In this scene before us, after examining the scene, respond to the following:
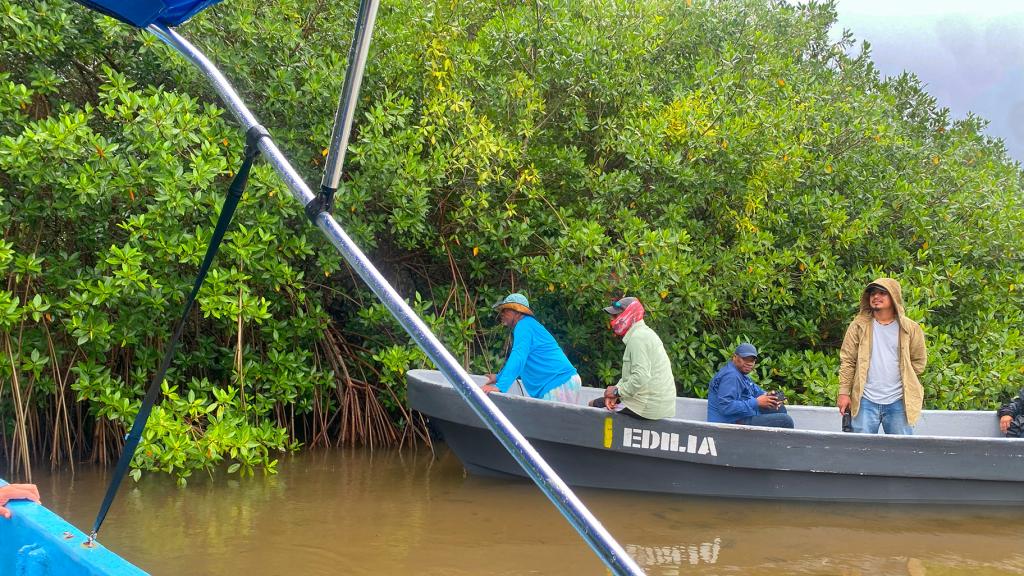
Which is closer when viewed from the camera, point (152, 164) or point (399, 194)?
point (152, 164)

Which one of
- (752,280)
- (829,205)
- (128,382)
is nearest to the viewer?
(128,382)

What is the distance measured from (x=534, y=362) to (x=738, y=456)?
166 centimetres

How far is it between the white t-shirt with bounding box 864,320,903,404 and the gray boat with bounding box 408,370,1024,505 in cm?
35

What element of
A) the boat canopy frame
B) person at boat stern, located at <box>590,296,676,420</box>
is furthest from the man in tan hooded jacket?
the boat canopy frame

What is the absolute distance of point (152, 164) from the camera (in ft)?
19.7

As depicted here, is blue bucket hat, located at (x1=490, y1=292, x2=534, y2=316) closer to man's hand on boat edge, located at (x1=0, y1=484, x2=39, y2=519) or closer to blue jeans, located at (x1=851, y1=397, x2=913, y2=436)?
blue jeans, located at (x1=851, y1=397, x2=913, y2=436)

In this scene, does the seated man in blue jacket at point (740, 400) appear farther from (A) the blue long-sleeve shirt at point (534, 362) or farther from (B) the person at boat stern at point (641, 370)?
(A) the blue long-sleeve shirt at point (534, 362)

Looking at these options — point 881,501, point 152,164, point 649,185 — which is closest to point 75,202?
point 152,164

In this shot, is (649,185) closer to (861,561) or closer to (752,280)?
(752,280)

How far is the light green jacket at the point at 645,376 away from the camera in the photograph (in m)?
5.96

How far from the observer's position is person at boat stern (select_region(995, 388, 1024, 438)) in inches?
265

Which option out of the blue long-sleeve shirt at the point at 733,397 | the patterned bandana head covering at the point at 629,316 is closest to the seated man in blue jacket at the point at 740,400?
the blue long-sleeve shirt at the point at 733,397

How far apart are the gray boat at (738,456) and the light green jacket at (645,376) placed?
136 millimetres

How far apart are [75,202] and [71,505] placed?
2049 millimetres
